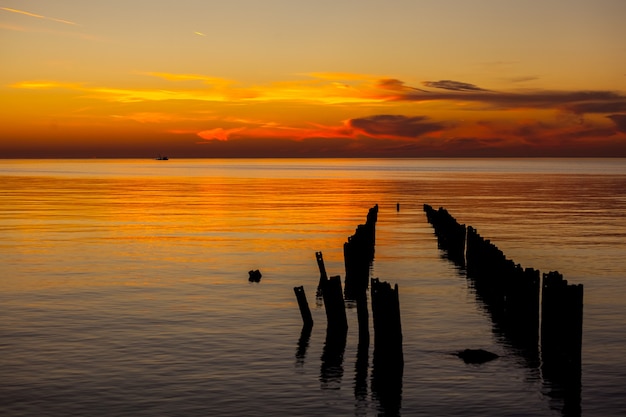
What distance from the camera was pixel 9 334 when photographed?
22.7 metres

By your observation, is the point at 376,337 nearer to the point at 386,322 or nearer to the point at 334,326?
the point at 386,322

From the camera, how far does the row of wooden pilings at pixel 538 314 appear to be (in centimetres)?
1828

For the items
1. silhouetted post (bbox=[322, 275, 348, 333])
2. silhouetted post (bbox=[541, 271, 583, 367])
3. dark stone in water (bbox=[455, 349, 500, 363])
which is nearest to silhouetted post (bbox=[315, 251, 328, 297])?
silhouetted post (bbox=[322, 275, 348, 333])

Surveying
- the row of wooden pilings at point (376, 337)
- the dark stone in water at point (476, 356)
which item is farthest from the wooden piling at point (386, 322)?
the dark stone in water at point (476, 356)

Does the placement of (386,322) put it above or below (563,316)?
below

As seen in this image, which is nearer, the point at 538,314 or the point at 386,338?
the point at 386,338

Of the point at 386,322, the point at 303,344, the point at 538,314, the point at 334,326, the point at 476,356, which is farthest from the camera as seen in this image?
the point at 334,326

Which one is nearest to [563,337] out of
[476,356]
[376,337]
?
[476,356]

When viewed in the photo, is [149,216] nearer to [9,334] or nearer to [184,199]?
[184,199]

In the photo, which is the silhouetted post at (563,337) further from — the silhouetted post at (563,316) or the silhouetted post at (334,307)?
the silhouetted post at (334,307)

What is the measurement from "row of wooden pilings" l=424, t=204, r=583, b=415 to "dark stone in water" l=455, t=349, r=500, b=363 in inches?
35.5

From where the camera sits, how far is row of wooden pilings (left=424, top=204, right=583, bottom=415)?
18.3m

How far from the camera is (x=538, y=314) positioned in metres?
21.1

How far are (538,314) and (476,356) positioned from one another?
7.08ft
